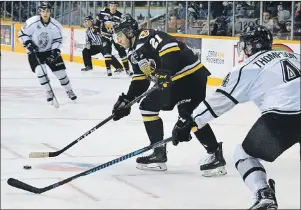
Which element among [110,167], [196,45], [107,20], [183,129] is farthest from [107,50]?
[183,129]

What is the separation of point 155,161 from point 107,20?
6.45 metres

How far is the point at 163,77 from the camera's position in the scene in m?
Answer: 3.61

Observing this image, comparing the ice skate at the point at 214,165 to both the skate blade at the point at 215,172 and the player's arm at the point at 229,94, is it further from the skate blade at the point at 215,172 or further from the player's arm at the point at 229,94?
the player's arm at the point at 229,94

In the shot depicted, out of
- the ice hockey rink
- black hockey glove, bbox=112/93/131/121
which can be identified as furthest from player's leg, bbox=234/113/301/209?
A: black hockey glove, bbox=112/93/131/121

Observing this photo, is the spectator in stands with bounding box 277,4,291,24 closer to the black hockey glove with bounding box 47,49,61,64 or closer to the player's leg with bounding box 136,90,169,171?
the black hockey glove with bounding box 47,49,61,64

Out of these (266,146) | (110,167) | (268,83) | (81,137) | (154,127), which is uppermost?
(268,83)

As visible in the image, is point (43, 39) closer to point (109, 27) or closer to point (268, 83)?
point (109, 27)

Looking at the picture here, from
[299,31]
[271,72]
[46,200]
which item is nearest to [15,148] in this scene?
[46,200]

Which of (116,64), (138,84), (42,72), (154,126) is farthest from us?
(116,64)

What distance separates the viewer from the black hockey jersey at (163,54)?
12.0 feet

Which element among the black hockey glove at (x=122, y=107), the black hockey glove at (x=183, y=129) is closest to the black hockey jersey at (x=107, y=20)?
the black hockey glove at (x=122, y=107)

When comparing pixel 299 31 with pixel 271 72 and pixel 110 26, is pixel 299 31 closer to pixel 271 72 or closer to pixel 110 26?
pixel 110 26

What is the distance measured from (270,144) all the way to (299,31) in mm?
5460

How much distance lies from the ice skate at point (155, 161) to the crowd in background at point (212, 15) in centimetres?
304
